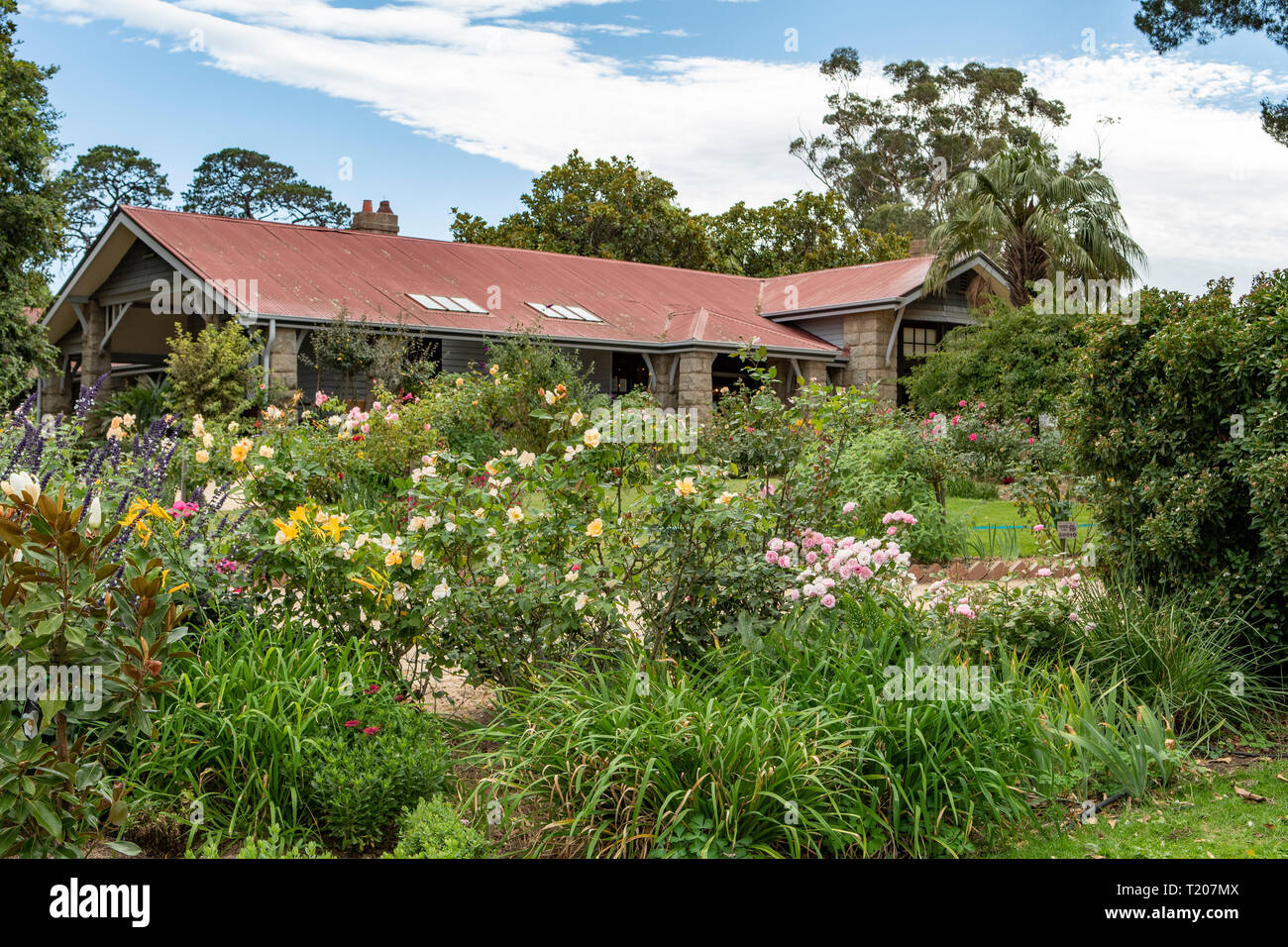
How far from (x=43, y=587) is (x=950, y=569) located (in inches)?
295

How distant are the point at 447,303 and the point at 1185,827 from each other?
1865 cm

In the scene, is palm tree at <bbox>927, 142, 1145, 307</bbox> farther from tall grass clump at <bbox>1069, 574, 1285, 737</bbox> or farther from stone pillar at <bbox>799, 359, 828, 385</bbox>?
tall grass clump at <bbox>1069, 574, 1285, 737</bbox>

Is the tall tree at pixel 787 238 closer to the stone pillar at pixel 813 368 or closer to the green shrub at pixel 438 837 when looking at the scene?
the stone pillar at pixel 813 368

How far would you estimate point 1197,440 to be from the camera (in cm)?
589

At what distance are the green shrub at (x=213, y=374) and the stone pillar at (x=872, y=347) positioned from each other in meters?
13.6

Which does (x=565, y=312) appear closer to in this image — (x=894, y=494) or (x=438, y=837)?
(x=894, y=494)

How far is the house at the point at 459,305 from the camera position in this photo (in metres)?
19.4

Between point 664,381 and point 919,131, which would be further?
point 919,131

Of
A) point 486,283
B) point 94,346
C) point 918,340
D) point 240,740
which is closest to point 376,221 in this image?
point 486,283

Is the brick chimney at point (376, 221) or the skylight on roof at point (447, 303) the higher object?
the brick chimney at point (376, 221)

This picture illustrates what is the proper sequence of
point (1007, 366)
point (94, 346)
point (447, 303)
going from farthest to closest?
point (94, 346) → point (447, 303) → point (1007, 366)

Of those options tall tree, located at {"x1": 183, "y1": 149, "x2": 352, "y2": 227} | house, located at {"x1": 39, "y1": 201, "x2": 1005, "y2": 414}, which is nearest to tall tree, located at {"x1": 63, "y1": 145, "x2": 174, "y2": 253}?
tall tree, located at {"x1": 183, "y1": 149, "x2": 352, "y2": 227}

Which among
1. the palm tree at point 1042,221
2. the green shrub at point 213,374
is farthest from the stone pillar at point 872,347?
the green shrub at point 213,374

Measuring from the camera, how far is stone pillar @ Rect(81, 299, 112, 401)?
22500 millimetres
